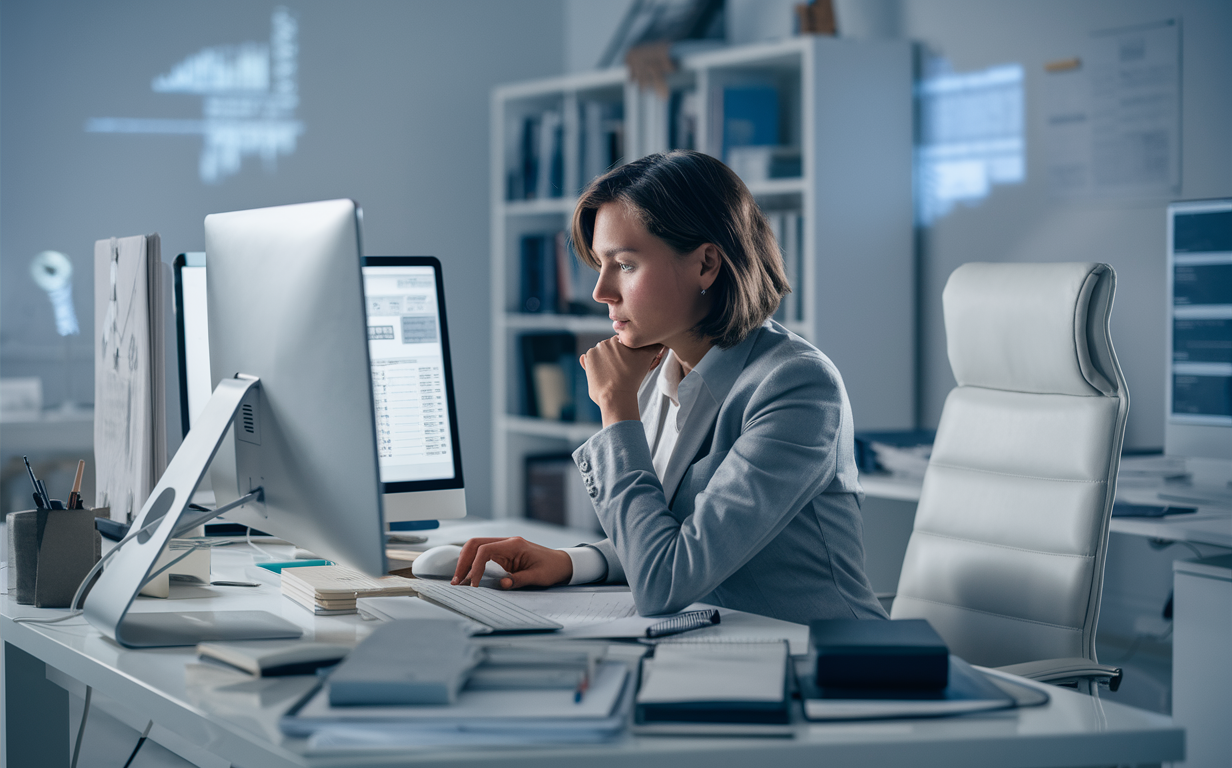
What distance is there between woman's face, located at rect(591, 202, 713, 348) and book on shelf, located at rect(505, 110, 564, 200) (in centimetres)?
241

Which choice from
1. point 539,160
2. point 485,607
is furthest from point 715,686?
point 539,160

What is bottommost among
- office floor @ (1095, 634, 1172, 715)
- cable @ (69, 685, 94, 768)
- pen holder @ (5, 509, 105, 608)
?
office floor @ (1095, 634, 1172, 715)

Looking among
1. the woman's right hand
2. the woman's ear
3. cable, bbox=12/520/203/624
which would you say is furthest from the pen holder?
the woman's ear

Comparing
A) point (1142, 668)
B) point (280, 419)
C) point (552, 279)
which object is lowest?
point (1142, 668)

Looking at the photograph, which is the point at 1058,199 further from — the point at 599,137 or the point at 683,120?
the point at 599,137

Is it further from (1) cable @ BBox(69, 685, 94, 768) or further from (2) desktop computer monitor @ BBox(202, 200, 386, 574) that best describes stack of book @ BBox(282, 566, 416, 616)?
(1) cable @ BBox(69, 685, 94, 768)

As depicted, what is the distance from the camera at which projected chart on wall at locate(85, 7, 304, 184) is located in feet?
12.3

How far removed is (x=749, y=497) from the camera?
128 centimetres

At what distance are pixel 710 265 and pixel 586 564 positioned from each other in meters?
0.42

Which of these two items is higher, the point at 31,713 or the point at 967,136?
the point at 967,136

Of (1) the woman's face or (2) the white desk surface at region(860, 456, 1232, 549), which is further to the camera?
(2) the white desk surface at region(860, 456, 1232, 549)

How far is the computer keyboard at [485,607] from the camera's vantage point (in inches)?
45.1

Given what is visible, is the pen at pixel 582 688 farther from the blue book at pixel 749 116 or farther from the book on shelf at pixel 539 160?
the book on shelf at pixel 539 160

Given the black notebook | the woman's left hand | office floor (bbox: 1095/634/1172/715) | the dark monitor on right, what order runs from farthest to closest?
office floor (bbox: 1095/634/1172/715) → the dark monitor on right → the woman's left hand → the black notebook
